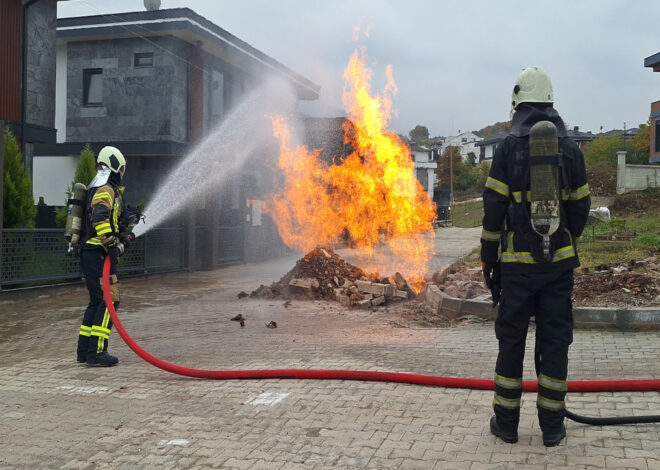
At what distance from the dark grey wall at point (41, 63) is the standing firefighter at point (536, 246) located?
15.0 meters

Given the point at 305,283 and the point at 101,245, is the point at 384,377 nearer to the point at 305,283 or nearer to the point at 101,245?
the point at 101,245

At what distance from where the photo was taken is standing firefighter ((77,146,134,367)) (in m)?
6.47

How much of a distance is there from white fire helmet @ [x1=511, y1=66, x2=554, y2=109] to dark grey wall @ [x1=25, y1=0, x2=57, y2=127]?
14.9 meters

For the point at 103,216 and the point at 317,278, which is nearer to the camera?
the point at 103,216

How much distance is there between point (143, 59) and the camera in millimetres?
19688

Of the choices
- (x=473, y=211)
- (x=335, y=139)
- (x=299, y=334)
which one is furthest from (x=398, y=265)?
(x=473, y=211)

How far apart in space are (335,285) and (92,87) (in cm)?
1343

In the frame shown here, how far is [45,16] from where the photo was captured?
16.3 m

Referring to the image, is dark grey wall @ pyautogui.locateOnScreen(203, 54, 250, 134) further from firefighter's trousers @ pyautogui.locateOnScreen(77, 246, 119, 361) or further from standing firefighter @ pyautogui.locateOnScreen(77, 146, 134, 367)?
firefighter's trousers @ pyautogui.locateOnScreen(77, 246, 119, 361)

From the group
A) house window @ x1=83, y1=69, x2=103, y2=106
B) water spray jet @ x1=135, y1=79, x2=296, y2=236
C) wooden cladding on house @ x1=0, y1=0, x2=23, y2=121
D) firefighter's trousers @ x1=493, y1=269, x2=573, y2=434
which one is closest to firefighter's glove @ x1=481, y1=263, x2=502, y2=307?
firefighter's trousers @ x1=493, y1=269, x2=573, y2=434

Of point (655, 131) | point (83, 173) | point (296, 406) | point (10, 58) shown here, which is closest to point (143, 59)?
point (10, 58)

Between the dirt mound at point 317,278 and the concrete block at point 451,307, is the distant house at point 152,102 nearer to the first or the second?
the dirt mound at point 317,278

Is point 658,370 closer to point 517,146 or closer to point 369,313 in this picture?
point 517,146

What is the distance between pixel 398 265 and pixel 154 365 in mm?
11472
